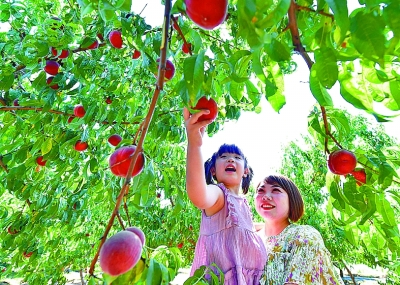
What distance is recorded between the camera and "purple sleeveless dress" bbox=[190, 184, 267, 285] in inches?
53.9

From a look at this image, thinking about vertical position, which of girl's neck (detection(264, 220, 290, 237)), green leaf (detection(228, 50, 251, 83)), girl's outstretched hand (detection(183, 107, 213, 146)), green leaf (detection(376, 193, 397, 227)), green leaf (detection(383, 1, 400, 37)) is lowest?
girl's neck (detection(264, 220, 290, 237))

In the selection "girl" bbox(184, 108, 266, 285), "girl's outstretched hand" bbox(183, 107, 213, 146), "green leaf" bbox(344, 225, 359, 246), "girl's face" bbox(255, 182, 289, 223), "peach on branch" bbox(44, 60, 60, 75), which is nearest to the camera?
"girl's outstretched hand" bbox(183, 107, 213, 146)

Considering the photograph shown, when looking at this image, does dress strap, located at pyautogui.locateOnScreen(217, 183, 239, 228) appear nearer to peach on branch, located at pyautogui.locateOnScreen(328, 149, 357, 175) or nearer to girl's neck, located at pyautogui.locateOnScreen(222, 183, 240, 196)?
girl's neck, located at pyautogui.locateOnScreen(222, 183, 240, 196)

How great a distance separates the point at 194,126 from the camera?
950 millimetres

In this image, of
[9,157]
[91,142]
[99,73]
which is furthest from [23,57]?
[9,157]

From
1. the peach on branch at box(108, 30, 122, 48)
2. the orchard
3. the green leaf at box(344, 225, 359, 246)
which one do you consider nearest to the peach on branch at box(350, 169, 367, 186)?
the orchard

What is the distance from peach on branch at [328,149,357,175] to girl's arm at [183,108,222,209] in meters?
0.32

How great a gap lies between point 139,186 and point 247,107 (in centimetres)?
99

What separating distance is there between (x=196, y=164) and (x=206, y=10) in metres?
0.59

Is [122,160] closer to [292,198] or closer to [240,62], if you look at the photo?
[240,62]

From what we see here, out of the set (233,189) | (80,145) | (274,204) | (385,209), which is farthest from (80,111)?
(385,209)

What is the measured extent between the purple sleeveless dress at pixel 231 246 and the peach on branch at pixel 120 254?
74 centimetres

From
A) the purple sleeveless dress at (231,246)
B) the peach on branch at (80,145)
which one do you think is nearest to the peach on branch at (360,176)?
the purple sleeveless dress at (231,246)

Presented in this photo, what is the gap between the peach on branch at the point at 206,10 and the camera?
58 cm
